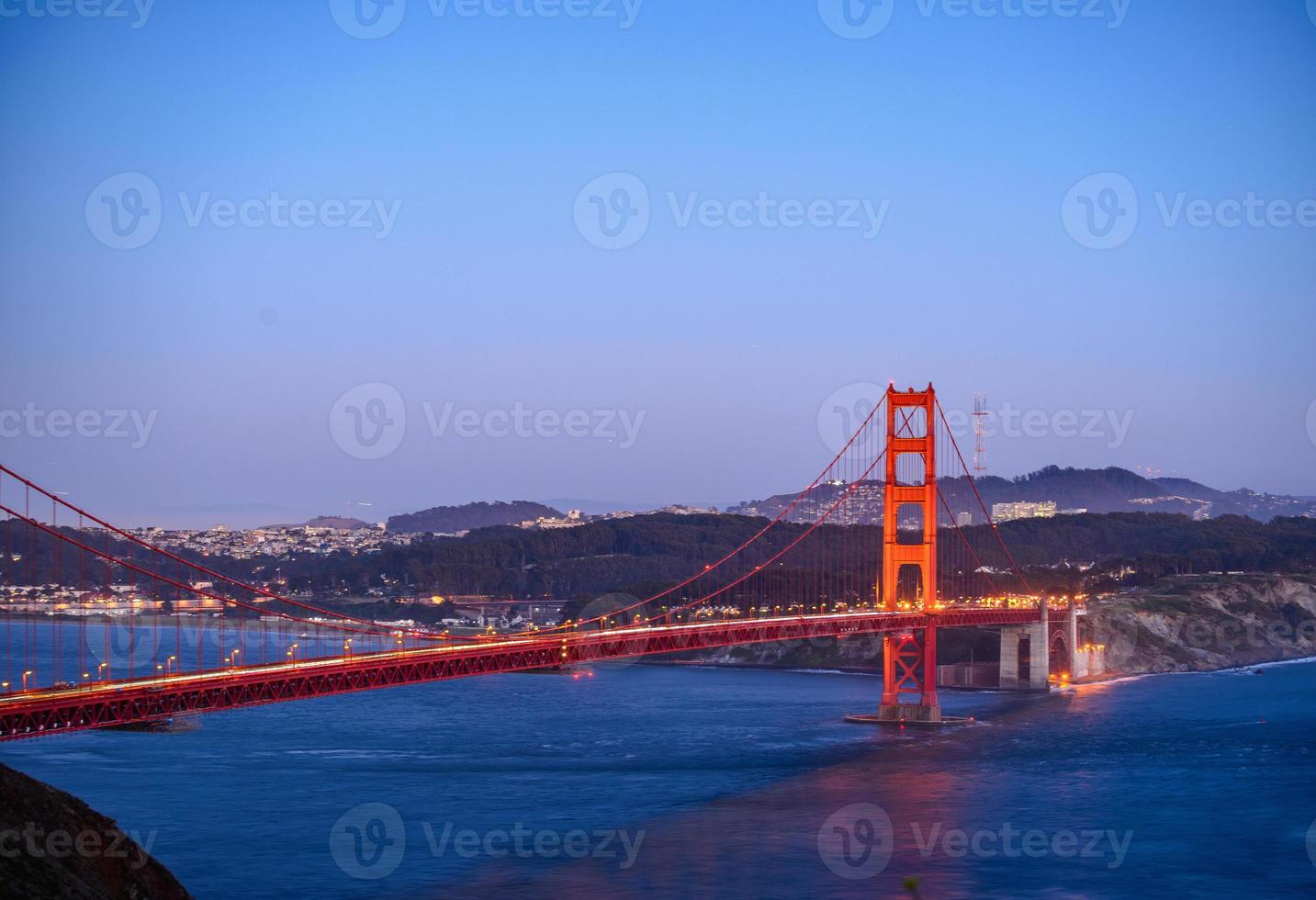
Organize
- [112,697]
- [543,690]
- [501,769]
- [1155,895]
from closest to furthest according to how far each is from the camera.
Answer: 1. [112,697]
2. [1155,895]
3. [501,769]
4. [543,690]

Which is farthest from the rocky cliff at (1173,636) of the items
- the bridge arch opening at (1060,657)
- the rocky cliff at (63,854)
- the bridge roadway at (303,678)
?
the rocky cliff at (63,854)

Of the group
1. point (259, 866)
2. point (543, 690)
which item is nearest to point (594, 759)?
point (259, 866)

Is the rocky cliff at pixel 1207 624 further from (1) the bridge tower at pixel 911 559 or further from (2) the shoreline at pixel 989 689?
(1) the bridge tower at pixel 911 559

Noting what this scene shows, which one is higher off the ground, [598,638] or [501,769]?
[598,638]

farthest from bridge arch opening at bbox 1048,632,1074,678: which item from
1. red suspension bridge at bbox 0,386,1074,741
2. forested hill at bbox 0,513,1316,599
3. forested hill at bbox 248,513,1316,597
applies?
forested hill at bbox 248,513,1316,597

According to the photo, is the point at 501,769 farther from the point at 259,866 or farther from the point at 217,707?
the point at 217,707

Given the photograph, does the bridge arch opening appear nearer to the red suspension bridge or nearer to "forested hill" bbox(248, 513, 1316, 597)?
the red suspension bridge
